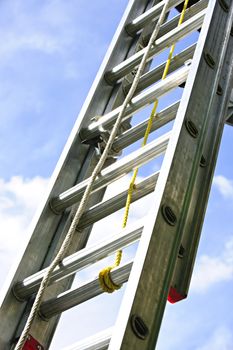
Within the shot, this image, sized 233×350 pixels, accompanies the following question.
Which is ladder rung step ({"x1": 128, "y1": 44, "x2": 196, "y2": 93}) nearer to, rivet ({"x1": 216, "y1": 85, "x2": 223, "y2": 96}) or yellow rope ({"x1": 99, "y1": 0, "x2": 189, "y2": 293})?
yellow rope ({"x1": 99, "y1": 0, "x2": 189, "y2": 293})

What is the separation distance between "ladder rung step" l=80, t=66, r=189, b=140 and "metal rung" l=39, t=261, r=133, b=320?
100 centimetres

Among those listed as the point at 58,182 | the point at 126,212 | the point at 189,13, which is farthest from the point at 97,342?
the point at 189,13

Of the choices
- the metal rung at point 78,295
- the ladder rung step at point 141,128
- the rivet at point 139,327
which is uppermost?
the ladder rung step at point 141,128

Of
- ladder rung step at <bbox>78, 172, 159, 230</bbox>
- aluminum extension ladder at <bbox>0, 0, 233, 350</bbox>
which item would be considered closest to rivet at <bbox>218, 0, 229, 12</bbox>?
aluminum extension ladder at <bbox>0, 0, 233, 350</bbox>

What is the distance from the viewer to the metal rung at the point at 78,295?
2.31m

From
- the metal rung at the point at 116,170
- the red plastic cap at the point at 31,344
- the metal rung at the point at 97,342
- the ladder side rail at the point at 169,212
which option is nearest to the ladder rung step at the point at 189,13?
the ladder side rail at the point at 169,212

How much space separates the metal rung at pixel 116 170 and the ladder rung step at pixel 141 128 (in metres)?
0.26

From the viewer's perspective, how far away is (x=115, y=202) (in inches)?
109

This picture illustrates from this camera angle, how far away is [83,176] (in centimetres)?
313

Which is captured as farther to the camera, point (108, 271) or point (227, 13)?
point (227, 13)

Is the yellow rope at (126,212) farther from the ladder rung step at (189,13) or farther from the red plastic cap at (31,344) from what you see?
the red plastic cap at (31,344)

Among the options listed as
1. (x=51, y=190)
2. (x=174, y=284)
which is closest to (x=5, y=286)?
(x=51, y=190)

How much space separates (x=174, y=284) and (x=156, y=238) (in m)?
0.28

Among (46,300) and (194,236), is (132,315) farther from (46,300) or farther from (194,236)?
(46,300)
